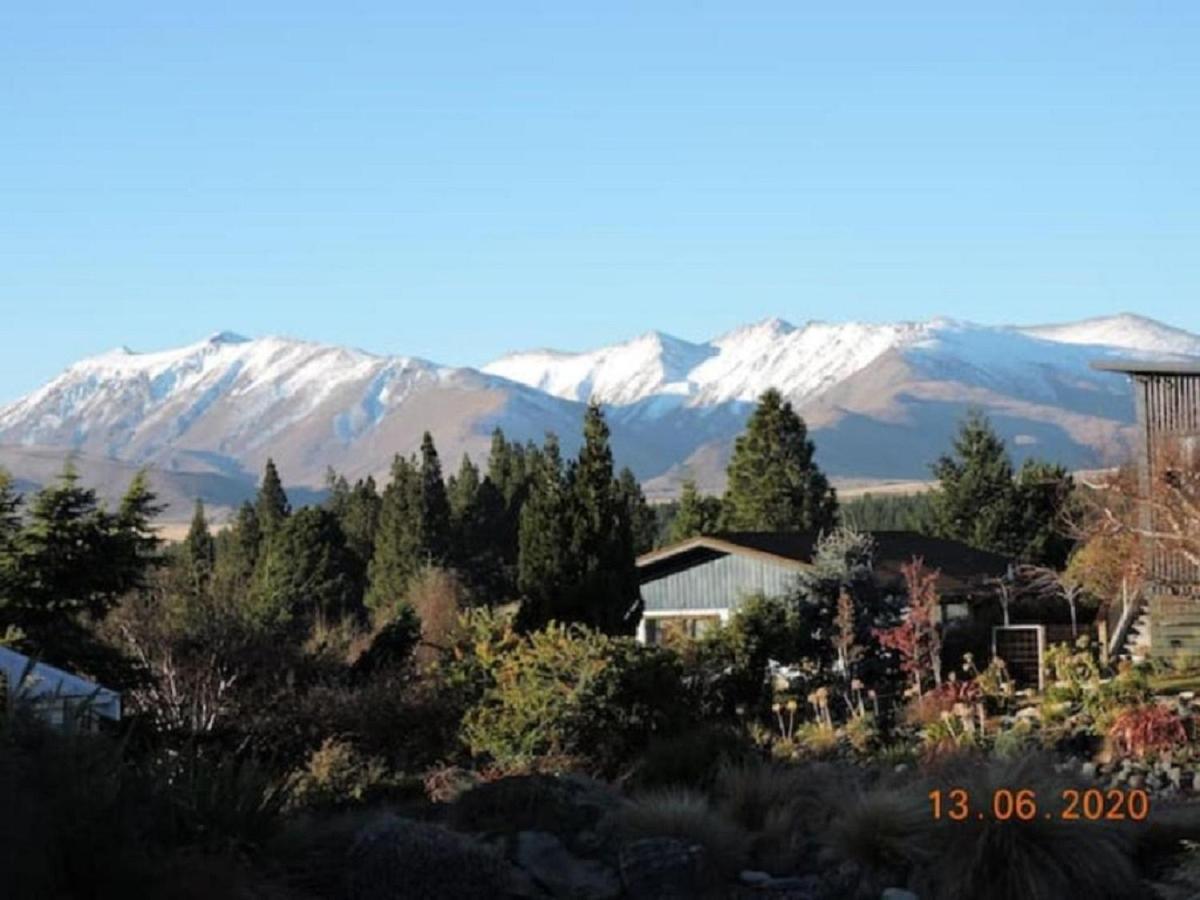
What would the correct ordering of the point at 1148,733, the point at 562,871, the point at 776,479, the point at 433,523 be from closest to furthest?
the point at 562,871 → the point at 1148,733 → the point at 776,479 → the point at 433,523

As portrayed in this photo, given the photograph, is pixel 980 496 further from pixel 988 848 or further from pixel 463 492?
pixel 988 848

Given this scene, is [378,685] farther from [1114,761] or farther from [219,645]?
[1114,761]

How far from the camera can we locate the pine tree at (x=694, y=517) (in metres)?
58.9

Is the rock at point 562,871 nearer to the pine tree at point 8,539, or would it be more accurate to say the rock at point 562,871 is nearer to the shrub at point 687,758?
the shrub at point 687,758

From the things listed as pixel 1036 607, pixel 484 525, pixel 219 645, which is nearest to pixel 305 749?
pixel 219 645

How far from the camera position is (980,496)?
58.4 m

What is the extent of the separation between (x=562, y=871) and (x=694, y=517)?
4672 cm

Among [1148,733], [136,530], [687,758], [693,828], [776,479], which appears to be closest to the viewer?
[693,828]

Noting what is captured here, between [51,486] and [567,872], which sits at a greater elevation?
[51,486]

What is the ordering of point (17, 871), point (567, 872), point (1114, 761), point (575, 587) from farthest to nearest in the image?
point (575, 587)
point (1114, 761)
point (567, 872)
point (17, 871)

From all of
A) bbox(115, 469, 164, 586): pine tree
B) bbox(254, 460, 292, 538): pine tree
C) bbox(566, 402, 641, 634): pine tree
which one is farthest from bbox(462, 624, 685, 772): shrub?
bbox(254, 460, 292, 538): pine tree

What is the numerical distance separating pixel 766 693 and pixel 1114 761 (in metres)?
8.91

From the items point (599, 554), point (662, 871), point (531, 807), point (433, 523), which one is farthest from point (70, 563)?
point (433, 523)

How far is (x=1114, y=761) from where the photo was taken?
66.0 feet
